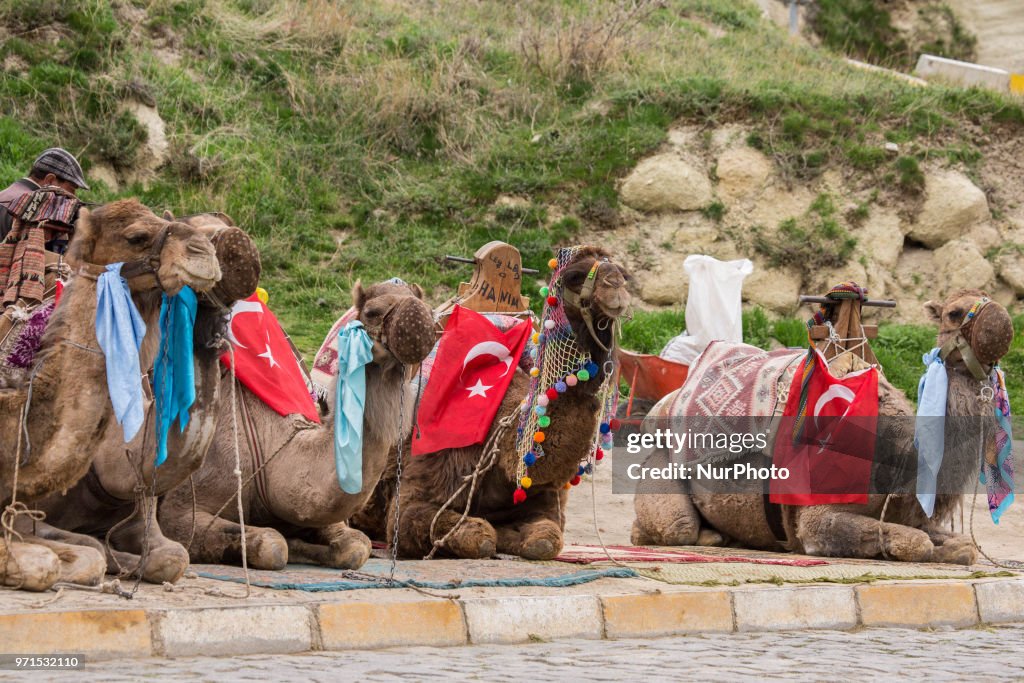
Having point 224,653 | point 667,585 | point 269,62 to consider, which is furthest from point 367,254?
point 224,653

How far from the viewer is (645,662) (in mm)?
5645

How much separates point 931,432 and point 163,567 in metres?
5.16

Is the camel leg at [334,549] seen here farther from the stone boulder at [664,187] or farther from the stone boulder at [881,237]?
the stone boulder at [881,237]

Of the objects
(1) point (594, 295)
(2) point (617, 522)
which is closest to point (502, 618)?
(1) point (594, 295)

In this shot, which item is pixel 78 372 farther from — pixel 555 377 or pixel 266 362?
pixel 555 377

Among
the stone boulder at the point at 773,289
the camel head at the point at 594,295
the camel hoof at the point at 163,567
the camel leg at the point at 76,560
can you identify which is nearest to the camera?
the camel leg at the point at 76,560

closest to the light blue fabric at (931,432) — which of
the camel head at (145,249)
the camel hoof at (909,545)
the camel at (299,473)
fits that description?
the camel hoof at (909,545)

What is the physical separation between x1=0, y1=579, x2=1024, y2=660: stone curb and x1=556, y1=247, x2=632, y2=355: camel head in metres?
1.43

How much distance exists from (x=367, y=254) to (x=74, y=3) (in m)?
5.12

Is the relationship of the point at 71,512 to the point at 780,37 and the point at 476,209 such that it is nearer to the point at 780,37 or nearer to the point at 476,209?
the point at 476,209

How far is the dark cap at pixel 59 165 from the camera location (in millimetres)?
7465

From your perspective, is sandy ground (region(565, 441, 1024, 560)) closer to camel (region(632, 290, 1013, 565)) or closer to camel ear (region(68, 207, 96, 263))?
camel (region(632, 290, 1013, 565))

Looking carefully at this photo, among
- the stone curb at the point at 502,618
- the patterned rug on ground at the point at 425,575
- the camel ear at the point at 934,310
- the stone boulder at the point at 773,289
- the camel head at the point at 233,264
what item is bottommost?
the stone curb at the point at 502,618

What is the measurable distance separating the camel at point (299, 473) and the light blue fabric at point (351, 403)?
65mm
